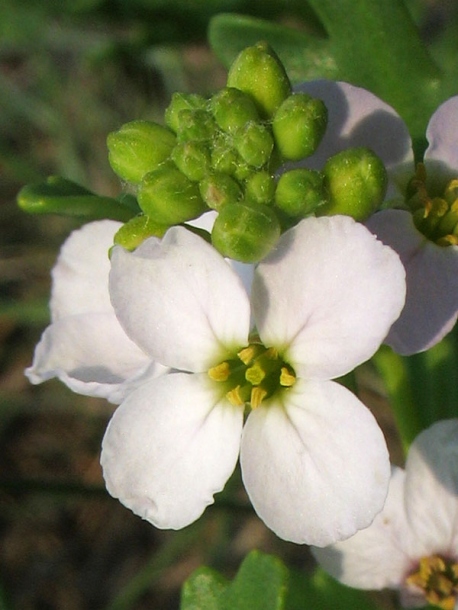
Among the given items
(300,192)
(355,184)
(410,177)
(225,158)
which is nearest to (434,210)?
(410,177)

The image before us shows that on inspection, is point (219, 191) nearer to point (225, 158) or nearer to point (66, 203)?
point (225, 158)

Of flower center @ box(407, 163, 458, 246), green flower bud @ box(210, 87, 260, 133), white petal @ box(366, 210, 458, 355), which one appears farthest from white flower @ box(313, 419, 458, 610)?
green flower bud @ box(210, 87, 260, 133)

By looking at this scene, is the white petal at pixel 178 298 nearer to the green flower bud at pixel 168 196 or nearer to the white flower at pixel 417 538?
the green flower bud at pixel 168 196

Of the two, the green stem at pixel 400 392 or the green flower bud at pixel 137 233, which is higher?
the green flower bud at pixel 137 233

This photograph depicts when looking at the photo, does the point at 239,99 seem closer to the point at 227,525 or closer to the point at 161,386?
the point at 161,386

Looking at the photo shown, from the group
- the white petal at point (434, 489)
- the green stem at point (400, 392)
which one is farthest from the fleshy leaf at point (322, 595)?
the green stem at point (400, 392)

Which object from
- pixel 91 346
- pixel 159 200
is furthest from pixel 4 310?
pixel 159 200
